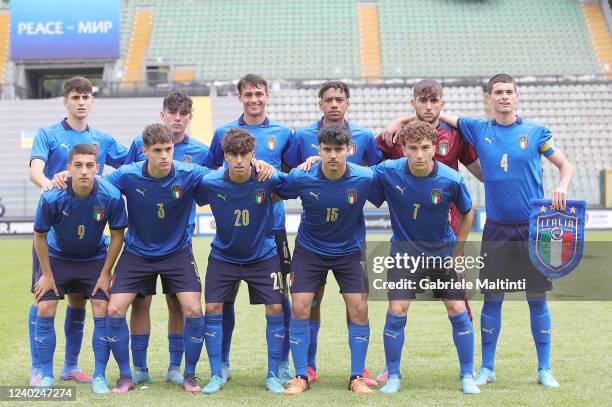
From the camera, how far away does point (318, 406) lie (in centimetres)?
485

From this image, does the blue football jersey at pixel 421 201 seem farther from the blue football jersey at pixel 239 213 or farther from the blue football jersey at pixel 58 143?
the blue football jersey at pixel 58 143

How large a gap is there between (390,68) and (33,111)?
12.6 metres

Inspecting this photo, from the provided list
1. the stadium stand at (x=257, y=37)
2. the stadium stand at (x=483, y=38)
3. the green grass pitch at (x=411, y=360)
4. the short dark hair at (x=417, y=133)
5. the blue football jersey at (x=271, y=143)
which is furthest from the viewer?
the stadium stand at (x=483, y=38)

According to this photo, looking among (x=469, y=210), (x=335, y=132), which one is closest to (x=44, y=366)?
(x=335, y=132)

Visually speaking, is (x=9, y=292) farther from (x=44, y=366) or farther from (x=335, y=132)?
(x=335, y=132)

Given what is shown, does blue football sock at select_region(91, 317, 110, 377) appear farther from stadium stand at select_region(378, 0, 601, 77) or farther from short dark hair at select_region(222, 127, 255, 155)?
stadium stand at select_region(378, 0, 601, 77)

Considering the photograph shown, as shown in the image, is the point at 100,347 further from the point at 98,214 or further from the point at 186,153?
the point at 186,153

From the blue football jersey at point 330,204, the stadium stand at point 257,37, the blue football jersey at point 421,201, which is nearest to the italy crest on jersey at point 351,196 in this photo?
the blue football jersey at point 330,204

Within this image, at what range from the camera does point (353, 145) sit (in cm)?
589

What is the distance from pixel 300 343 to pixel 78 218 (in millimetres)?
1643

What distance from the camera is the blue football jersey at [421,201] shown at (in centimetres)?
532

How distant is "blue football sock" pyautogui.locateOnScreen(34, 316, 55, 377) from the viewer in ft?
18.0

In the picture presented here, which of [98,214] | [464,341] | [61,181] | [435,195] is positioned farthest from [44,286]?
[464,341]

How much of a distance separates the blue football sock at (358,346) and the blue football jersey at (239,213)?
30.1 inches
